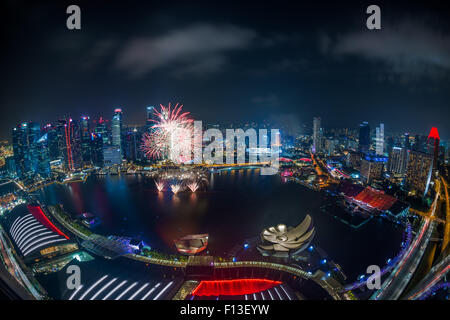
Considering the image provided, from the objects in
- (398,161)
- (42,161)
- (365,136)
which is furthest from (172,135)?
(365,136)

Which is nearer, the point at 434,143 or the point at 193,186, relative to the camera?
the point at 434,143

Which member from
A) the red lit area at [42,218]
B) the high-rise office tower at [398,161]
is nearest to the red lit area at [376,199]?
the high-rise office tower at [398,161]

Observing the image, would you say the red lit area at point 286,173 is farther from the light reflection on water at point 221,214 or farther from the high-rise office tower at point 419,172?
the high-rise office tower at point 419,172

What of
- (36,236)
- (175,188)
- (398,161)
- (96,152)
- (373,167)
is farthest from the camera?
(96,152)

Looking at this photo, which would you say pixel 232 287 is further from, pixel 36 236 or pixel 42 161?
pixel 42 161

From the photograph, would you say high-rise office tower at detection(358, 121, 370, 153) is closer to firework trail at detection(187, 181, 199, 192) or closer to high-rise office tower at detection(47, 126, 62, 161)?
firework trail at detection(187, 181, 199, 192)

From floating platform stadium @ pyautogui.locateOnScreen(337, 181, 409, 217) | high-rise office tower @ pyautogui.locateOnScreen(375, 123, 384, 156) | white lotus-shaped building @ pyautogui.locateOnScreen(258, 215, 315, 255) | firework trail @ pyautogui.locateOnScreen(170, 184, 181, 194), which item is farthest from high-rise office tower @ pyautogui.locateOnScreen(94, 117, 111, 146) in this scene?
high-rise office tower @ pyautogui.locateOnScreen(375, 123, 384, 156)
